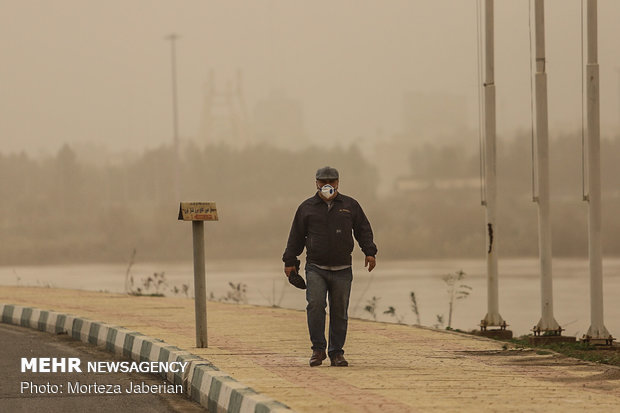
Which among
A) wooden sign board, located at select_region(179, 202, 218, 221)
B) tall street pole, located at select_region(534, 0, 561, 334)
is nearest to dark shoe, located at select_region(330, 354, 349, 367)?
wooden sign board, located at select_region(179, 202, 218, 221)

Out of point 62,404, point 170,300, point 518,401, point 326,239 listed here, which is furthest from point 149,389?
point 170,300

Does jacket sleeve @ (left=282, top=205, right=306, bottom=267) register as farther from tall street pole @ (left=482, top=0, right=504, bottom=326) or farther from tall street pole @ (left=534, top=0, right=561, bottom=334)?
tall street pole @ (left=482, top=0, right=504, bottom=326)

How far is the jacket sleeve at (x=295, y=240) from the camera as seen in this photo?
1233 cm

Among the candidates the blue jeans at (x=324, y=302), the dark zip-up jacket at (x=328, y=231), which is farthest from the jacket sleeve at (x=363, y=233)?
the blue jeans at (x=324, y=302)

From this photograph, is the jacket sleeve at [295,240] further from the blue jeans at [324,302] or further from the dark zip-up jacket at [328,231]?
the blue jeans at [324,302]

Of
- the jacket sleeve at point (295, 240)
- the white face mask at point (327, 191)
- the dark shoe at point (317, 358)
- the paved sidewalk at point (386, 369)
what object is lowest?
the paved sidewalk at point (386, 369)

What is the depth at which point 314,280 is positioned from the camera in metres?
→ 12.2

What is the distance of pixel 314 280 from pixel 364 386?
172cm

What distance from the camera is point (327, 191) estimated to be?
12195 mm

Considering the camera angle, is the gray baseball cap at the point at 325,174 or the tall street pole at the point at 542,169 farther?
the tall street pole at the point at 542,169

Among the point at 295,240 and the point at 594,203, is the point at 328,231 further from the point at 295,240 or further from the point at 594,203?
the point at 594,203

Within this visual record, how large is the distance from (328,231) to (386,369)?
145 cm

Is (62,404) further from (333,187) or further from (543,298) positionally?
(543,298)

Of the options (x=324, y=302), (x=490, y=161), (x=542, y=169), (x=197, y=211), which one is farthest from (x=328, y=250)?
(x=490, y=161)
